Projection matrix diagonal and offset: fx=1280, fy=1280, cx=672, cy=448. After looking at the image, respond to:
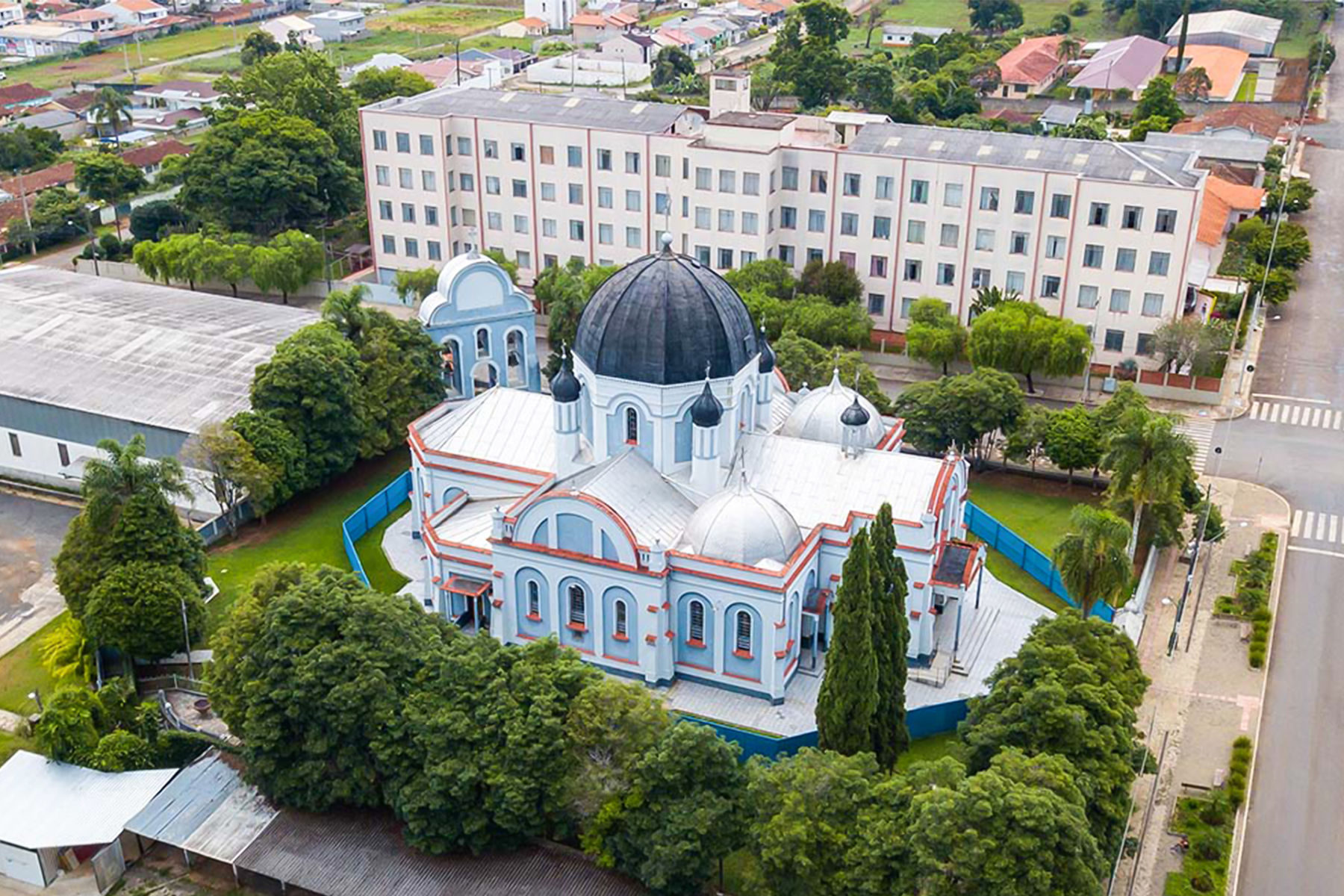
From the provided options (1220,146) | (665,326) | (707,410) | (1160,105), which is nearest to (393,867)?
(707,410)

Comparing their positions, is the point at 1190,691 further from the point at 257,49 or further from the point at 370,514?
the point at 257,49

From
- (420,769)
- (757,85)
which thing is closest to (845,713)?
(420,769)

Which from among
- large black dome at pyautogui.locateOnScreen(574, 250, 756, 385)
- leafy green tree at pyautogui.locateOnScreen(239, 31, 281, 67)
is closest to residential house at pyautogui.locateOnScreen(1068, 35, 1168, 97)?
leafy green tree at pyautogui.locateOnScreen(239, 31, 281, 67)

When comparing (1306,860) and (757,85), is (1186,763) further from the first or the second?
(757,85)

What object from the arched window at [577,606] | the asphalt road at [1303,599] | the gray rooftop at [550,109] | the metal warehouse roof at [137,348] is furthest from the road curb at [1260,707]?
the metal warehouse roof at [137,348]

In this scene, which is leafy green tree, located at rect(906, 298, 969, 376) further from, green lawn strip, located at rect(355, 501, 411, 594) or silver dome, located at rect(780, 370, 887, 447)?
green lawn strip, located at rect(355, 501, 411, 594)

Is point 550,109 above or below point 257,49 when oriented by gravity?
above

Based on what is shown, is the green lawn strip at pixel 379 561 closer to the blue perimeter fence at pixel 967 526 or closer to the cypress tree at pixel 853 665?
the blue perimeter fence at pixel 967 526
